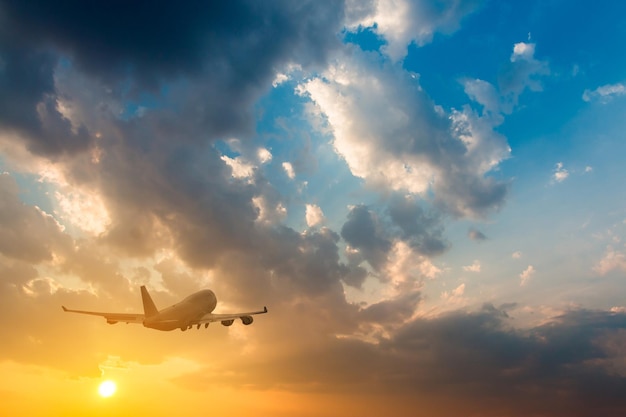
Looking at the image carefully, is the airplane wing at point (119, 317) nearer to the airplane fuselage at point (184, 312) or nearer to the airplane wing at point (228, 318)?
the airplane fuselage at point (184, 312)

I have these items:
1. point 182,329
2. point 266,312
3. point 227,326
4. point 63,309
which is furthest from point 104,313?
point 266,312

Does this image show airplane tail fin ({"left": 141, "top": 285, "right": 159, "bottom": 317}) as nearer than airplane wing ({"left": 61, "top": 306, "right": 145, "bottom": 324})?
No

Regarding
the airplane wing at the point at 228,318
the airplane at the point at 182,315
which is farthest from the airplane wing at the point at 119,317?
the airplane wing at the point at 228,318

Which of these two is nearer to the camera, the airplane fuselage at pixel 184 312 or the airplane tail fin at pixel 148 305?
the airplane fuselage at pixel 184 312

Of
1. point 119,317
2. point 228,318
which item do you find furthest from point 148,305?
point 228,318

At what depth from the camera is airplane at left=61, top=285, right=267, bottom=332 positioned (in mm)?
93400

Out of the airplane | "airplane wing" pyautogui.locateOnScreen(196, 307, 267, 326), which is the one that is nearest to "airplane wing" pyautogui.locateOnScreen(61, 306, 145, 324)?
the airplane

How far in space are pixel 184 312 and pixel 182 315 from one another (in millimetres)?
1114

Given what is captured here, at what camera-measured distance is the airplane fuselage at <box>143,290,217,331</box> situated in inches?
3755

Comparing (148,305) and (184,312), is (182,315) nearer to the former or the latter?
(184,312)

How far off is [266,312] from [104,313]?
39.2 m

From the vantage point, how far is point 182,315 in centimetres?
10281

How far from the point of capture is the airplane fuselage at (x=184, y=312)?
95375 millimetres

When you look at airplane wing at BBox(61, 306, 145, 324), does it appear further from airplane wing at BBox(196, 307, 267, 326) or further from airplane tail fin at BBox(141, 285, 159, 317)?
airplane wing at BBox(196, 307, 267, 326)
